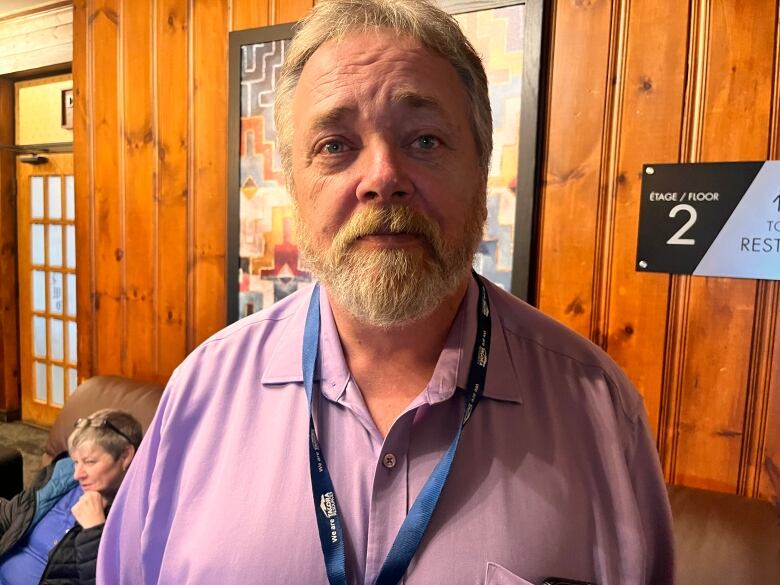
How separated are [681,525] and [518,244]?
859 mm

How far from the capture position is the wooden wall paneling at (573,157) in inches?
64.3

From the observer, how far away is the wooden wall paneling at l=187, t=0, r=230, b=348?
2.27 m

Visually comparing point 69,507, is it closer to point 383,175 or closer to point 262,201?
point 262,201

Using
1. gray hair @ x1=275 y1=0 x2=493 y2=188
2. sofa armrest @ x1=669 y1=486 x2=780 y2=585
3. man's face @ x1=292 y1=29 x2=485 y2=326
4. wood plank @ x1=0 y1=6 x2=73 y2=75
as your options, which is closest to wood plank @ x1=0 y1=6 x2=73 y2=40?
wood plank @ x1=0 y1=6 x2=73 y2=75

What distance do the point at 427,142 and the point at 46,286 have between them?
3.92m

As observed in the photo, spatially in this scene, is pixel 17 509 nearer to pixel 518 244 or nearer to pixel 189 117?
pixel 189 117

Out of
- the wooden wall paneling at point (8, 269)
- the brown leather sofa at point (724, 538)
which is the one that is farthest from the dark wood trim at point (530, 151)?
the wooden wall paneling at point (8, 269)

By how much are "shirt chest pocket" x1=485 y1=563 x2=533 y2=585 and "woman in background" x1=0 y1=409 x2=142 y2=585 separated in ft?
4.64

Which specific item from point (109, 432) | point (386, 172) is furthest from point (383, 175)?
point (109, 432)

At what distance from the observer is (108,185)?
262 cm

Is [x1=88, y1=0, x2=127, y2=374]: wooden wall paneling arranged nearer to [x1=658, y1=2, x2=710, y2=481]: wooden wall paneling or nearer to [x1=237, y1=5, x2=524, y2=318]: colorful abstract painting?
[x1=237, y1=5, x2=524, y2=318]: colorful abstract painting

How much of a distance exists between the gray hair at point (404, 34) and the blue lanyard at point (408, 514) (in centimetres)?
35

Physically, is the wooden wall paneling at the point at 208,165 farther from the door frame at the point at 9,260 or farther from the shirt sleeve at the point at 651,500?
the door frame at the point at 9,260

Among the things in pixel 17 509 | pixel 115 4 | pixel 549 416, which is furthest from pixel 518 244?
pixel 115 4
